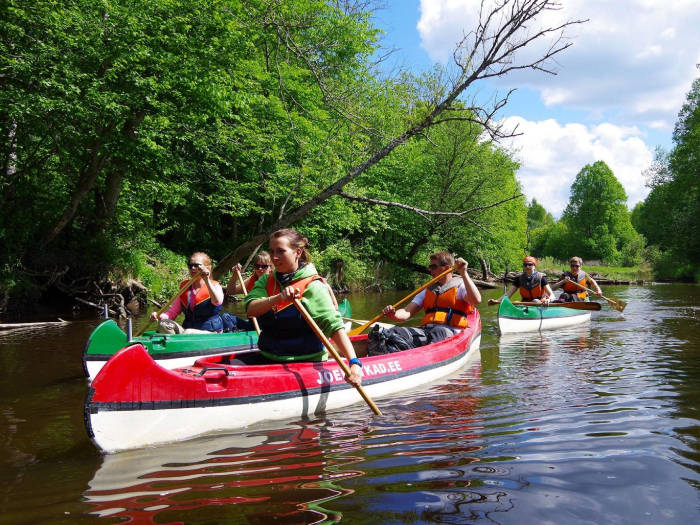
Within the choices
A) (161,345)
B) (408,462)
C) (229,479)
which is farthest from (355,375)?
(161,345)

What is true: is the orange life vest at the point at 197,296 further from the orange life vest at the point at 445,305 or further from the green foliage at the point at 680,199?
the green foliage at the point at 680,199

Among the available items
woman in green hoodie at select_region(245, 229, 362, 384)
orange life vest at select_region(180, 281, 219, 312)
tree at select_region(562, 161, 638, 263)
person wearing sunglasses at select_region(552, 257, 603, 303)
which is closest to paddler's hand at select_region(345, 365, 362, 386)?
woman in green hoodie at select_region(245, 229, 362, 384)

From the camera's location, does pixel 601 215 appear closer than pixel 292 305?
No

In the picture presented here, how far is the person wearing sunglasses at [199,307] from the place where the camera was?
6477mm

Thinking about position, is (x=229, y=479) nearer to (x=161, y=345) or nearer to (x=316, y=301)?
(x=316, y=301)

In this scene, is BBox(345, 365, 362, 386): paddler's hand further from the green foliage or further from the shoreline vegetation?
the green foliage

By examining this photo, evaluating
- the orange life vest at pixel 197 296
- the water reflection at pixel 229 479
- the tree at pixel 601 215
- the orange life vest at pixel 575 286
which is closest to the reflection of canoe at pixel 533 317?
the orange life vest at pixel 575 286

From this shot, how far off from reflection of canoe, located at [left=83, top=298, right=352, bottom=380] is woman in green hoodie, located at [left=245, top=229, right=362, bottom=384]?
233 cm

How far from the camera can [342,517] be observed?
8.47 feet

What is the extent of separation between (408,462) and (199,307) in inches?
174

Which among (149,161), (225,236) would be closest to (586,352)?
(149,161)

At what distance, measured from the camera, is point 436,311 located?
7.31m

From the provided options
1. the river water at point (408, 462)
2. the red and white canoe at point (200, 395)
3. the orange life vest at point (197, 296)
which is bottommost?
the river water at point (408, 462)

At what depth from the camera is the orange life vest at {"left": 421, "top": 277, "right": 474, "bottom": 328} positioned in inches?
283
